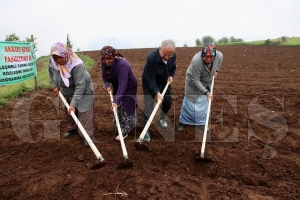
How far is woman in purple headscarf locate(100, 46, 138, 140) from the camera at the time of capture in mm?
3113

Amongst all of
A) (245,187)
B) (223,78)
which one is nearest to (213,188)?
(245,187)

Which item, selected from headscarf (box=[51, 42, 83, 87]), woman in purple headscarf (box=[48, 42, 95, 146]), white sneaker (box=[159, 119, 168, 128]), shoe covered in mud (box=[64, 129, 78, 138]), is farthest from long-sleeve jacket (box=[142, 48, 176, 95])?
shoe covered in mud (box=[64, 129, 78, 138])

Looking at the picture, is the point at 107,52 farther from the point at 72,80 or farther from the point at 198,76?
the point at 198,76

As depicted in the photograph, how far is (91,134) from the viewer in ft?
12.3

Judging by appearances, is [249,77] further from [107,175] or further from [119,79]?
[107,175]

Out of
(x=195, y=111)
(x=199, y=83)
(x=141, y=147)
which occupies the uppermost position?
(x=199, y=83)

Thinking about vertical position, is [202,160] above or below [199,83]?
below

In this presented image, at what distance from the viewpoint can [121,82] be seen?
3.19m

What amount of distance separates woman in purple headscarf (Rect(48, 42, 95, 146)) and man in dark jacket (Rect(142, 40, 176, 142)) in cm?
88

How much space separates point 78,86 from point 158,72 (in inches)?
46.7

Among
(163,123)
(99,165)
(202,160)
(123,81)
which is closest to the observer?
(99,165)

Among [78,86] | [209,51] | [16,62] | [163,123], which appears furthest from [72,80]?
[16,62]

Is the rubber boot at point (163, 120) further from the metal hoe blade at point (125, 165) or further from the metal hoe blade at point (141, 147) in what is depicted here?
the metal hoe blade at point (125, 165)

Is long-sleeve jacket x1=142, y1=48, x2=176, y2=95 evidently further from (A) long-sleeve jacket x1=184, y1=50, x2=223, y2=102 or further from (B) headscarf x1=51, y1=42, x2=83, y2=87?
(B) headscarf x1=51, y1=42, x2=83, y2=87
